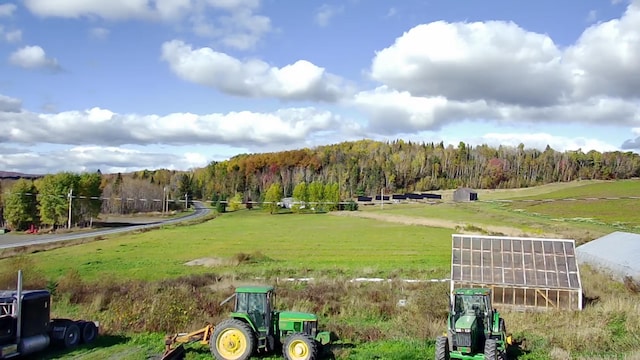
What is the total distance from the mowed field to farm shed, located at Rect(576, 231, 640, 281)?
3.05 feet

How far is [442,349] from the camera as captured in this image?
14242 millimetres

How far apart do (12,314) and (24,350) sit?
108 centimetres

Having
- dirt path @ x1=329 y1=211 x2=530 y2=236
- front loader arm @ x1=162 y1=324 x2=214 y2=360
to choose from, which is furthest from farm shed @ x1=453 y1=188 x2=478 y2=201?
front loader arm @ x1=162 y1=324 x2=214 y2=360

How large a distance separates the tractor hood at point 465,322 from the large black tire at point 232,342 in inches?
223

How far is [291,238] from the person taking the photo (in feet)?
236

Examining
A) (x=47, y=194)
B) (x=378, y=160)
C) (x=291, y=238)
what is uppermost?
(x=378, y=160)

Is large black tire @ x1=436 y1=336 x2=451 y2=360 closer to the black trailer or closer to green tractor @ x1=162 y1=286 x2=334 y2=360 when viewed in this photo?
green tractor @ x1=162 y1=286 x2=334 y2=360

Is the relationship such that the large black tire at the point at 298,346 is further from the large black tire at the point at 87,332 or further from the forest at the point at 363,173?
the forest at the point at 363,173

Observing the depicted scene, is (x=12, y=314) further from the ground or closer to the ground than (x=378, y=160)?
closer to the ground

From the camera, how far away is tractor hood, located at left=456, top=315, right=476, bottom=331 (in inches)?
559

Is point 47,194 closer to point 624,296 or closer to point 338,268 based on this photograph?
point 338,268

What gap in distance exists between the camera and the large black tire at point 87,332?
56.5 ft

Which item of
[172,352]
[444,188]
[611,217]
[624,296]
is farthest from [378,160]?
[172,352]

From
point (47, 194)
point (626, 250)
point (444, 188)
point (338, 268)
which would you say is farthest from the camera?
point (444, 188)
